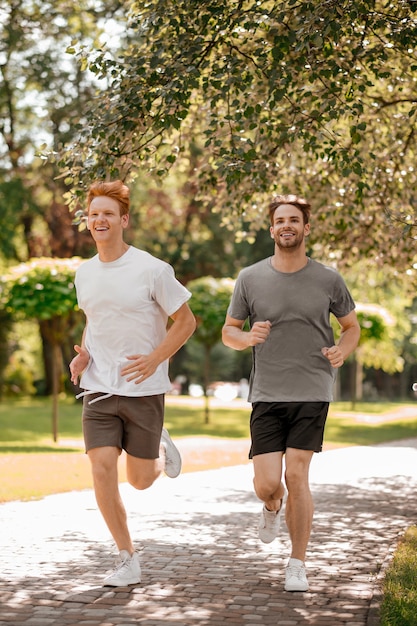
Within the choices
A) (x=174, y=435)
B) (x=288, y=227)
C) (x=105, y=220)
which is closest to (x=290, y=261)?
(x=288, y=227)

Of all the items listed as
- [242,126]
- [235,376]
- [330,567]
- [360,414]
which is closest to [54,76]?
[360,414]

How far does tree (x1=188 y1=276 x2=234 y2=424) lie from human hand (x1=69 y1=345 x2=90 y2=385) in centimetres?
1813

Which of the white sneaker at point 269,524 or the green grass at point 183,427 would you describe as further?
the green grass at point 183,427

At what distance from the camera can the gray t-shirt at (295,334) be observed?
21.5 feet

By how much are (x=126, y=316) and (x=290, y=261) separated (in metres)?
1.07

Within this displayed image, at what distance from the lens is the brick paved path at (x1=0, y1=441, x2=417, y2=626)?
586cm

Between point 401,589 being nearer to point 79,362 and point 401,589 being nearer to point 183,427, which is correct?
point 79,362

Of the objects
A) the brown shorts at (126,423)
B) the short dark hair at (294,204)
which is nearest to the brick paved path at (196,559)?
the brown shorts at (126,423)

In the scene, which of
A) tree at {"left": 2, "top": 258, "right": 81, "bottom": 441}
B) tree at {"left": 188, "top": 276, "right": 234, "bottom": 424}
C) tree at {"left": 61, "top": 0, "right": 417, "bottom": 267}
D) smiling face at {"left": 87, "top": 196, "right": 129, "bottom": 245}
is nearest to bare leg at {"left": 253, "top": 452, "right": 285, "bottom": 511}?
smiling face at {"left": 87, "top": 196, "right": 129, "bottom": 245}

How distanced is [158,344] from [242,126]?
3.89m

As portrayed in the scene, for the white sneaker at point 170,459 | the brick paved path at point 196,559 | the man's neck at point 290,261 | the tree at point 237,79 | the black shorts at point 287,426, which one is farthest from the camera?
the tree at point 237,79

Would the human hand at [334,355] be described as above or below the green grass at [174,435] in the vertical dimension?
above

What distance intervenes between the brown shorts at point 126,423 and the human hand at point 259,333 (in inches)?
25.6

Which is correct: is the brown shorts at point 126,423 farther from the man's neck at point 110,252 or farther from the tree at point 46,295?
the tree at point 46,295
